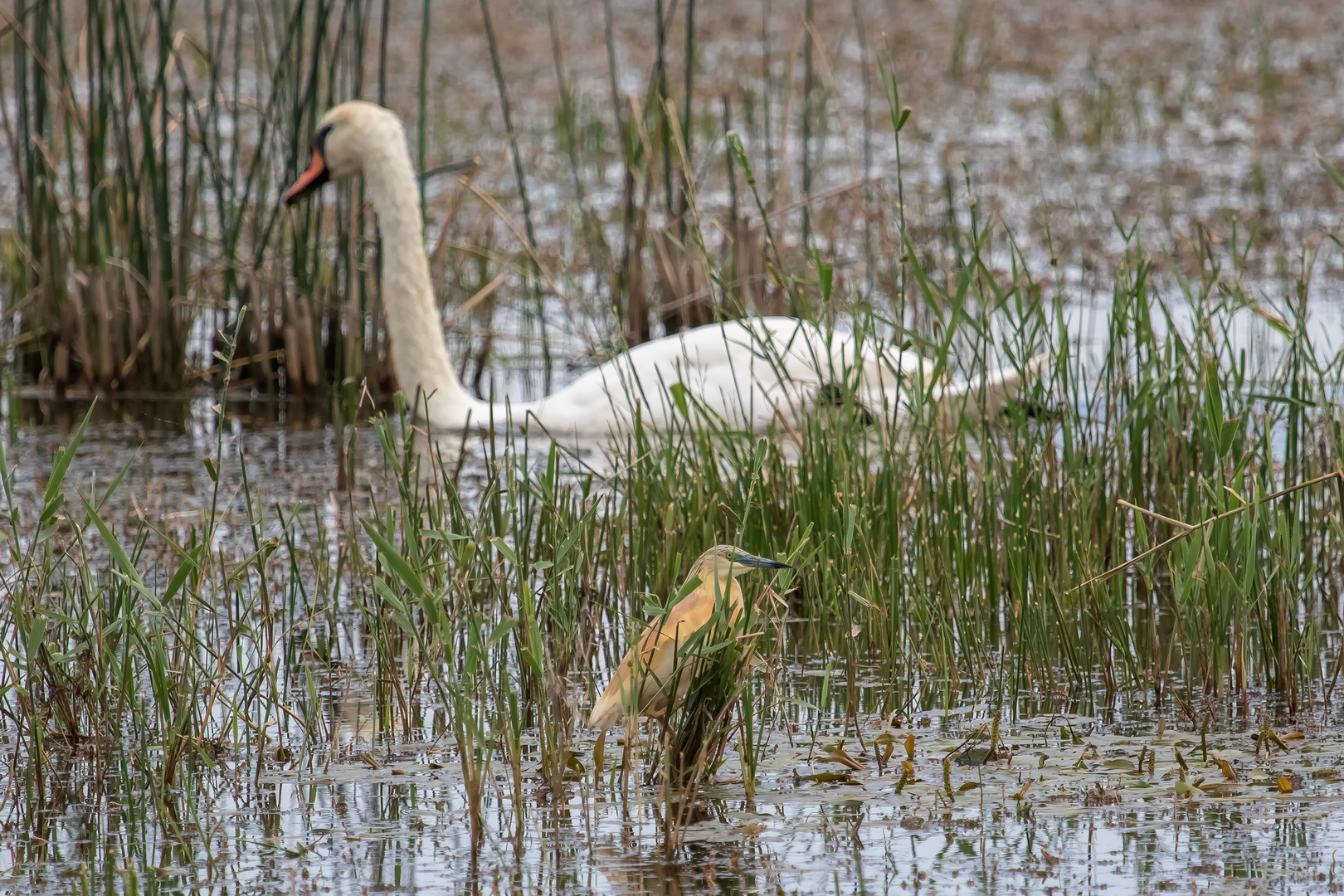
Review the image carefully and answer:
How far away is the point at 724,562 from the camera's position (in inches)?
113

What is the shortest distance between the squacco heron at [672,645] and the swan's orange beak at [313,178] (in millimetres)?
4004

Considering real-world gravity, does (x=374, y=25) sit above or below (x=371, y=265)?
above

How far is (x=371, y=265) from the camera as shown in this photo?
24.5ft

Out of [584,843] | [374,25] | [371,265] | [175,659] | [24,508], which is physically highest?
[374,25]

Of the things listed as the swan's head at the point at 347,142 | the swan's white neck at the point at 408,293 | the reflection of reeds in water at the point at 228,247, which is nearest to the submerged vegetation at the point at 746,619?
the swan's white neck at the point at 408,293

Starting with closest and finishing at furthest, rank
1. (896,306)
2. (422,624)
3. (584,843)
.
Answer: (584,843) < (422,624) < (896,306)

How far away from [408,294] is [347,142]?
23.4 inches

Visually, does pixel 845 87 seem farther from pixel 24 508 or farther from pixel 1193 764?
pixel 1193 764

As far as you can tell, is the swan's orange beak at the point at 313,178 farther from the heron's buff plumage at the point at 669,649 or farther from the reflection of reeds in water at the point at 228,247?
the heron's buff plumage at the point at 669,649

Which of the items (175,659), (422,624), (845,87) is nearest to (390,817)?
(175,659)

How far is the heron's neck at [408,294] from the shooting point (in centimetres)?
634

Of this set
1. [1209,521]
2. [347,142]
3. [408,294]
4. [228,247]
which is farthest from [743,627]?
[228,247]

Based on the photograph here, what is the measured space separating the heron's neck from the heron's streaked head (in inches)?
135

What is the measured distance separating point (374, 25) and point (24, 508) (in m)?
14.9
